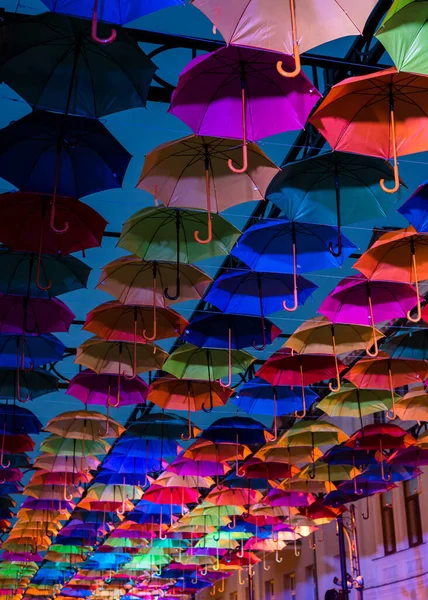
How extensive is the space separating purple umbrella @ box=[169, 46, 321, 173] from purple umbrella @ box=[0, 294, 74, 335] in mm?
3480

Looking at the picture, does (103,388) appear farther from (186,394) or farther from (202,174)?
(202,174)

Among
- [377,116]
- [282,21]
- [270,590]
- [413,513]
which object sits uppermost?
[377,116]

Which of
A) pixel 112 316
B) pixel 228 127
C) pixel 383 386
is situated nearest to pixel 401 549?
pixel 383 386

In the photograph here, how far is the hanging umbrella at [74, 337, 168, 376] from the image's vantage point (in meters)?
9.56

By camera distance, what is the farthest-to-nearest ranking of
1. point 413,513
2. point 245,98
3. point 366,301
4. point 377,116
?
1. point 413,513
2. point 366,301
3. point 377,116
4. point 245,98

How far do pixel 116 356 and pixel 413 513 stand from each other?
784cm

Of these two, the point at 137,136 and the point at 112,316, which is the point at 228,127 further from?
the point at 112,316

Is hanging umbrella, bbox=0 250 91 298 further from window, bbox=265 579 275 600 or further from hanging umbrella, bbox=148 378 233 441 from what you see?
window, bbox=265 579 275 600

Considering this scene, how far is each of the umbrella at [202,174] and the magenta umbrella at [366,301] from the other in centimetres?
204

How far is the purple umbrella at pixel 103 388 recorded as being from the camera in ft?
33.7

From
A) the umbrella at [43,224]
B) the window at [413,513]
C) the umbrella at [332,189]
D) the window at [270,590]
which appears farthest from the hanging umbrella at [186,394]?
the window at [270,590]

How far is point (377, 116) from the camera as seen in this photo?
18.3ft

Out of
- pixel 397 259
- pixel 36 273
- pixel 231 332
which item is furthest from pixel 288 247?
pixel 36 273

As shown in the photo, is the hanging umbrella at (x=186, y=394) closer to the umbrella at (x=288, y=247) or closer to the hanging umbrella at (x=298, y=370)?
the hanging umbrella at (x=298, y=370)
